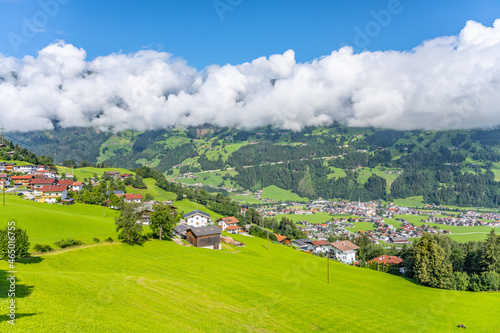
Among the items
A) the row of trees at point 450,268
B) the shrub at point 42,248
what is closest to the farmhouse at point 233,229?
the row of trees at point 450,268

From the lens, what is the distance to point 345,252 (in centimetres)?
11425

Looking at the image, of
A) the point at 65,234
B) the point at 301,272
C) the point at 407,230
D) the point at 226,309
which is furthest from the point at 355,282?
the point at 407,230

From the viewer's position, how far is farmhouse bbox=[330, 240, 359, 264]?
11488 cm

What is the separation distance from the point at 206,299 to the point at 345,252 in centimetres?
9436

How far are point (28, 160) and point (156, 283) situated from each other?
182 m

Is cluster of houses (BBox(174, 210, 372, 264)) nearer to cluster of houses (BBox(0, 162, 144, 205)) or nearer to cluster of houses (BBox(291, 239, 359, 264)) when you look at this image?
cluster of houses (BBox(291, 239, 359, 264))

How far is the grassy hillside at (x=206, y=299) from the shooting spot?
2350 cm

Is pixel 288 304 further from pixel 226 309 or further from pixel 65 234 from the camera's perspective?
pixel 65 234

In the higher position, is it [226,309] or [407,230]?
[226,309]

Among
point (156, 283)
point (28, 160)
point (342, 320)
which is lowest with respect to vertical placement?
point (342, 320)

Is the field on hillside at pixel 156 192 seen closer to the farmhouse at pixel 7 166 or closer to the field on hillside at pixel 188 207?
the field on hillside at pixel 188 207

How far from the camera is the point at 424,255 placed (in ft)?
237

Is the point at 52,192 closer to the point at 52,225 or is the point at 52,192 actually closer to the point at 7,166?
the point at 7,166

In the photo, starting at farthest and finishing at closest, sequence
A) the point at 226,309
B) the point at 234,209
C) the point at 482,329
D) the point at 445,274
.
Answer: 1. the point at 234,209
2. the point at 445,274
3. the point at 482,329
4. the point at 226,309
